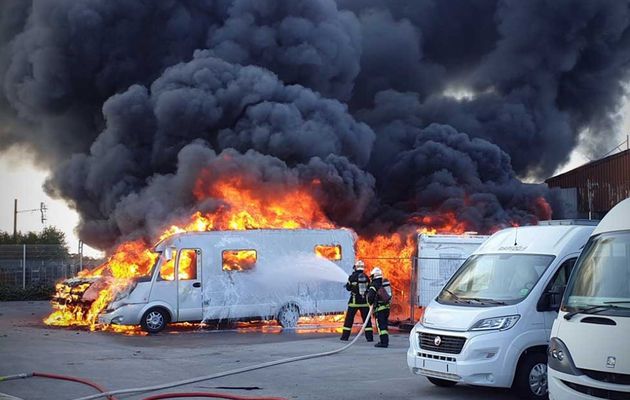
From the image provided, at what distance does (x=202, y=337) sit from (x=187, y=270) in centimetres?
183

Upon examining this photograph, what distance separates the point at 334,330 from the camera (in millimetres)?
18188

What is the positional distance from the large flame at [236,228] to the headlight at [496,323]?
9000 mm

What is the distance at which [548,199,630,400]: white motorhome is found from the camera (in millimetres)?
6402

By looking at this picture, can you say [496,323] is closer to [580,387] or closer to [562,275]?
[562,275]

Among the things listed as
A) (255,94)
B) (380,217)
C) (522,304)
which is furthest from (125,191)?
(522,304)

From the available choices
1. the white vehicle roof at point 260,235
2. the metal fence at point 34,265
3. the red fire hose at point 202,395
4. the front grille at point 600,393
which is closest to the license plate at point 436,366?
the red fire hose at point 202,395

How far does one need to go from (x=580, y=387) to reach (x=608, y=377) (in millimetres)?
307

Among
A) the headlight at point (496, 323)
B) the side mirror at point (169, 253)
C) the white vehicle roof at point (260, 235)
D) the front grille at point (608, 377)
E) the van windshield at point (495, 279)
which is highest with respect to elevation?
the white vehicle roof at point (260, 235)

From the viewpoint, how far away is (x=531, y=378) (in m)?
8.98

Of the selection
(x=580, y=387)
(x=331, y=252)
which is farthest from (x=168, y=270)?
(x=580, y=387)

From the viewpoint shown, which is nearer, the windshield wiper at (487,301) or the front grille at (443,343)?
the front grille at (443,343)

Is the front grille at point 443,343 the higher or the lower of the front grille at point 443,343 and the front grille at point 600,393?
the higher

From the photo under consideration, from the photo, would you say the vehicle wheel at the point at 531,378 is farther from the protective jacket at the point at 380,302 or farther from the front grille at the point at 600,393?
the protective jacket at the point at 380,302

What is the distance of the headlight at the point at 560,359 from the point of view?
22.2ft
